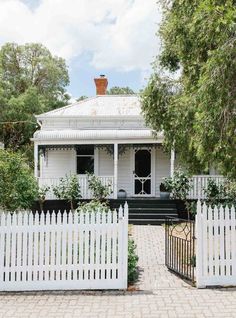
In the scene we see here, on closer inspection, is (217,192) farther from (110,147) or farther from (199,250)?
(199,250)

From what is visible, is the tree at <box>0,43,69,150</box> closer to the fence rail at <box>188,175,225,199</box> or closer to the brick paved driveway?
the fence rail at <box>188,175,225,199</box>

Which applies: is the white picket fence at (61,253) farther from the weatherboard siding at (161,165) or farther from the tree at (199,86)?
the weatherboard siding at (161,165)

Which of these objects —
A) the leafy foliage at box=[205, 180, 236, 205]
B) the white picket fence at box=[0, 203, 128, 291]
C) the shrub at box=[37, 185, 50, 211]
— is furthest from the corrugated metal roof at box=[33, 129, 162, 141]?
the white picket fence at box=[0, 203, 128, 291]

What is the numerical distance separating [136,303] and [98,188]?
39.0 feet

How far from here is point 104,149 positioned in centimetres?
2134

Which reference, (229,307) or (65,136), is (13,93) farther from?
(229,307)

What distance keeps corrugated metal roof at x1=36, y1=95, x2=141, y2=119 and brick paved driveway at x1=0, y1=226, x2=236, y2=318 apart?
1466 cm

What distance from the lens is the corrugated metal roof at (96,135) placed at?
64.2 ft

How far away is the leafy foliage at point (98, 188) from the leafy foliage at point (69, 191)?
63cm

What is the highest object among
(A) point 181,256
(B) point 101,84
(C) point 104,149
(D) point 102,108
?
(B) point 101,84

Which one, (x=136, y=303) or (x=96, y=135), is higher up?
(x=96, y=135)

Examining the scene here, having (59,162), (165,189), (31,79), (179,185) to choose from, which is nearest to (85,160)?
(59,162)

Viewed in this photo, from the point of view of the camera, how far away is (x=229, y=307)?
22.9 feet

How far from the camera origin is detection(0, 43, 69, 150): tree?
37.5 meters
